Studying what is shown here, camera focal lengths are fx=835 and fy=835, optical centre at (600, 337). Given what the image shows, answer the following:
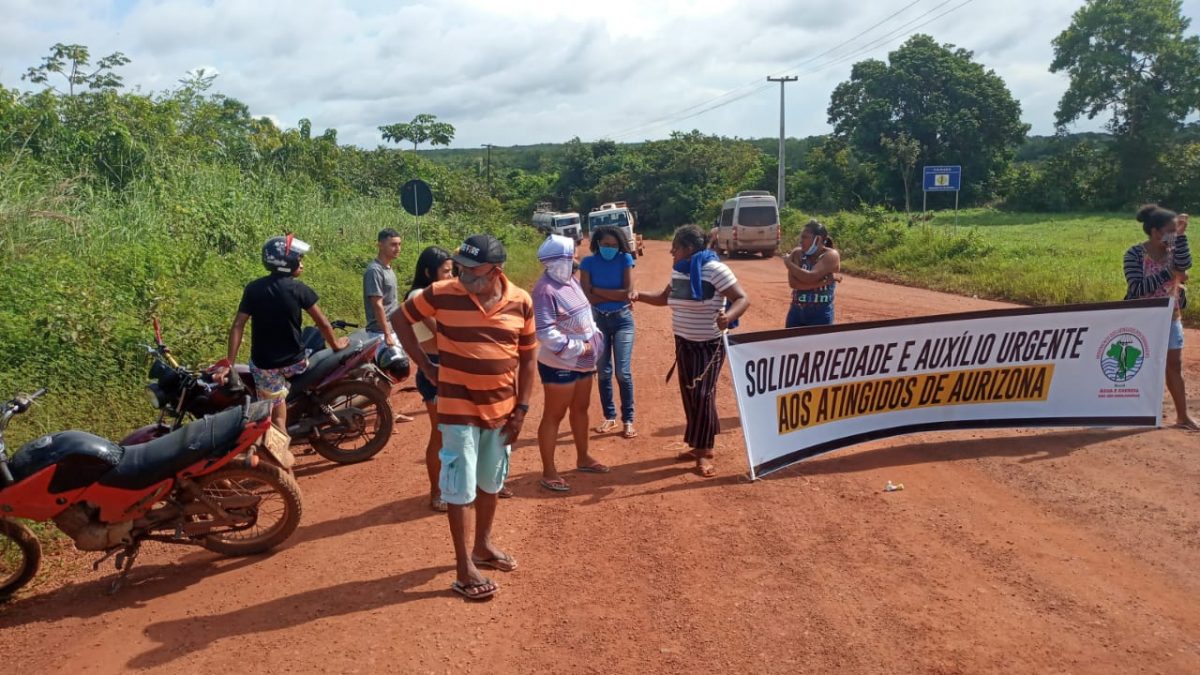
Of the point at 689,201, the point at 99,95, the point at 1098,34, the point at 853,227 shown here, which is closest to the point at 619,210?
the point at 853,227

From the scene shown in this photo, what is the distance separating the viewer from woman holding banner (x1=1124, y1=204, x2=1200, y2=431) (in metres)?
6.52

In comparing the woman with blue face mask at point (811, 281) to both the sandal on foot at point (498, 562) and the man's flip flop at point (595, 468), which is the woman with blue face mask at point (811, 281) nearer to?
the man's flip flop at point (595, 468)

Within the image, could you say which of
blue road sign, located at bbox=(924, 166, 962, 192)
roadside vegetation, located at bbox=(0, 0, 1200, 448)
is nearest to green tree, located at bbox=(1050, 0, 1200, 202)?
roadside vegetation, located at bbox=(0, 0, 1200, 448)

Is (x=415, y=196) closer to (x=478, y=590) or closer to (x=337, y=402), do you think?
(x=337, y=402)

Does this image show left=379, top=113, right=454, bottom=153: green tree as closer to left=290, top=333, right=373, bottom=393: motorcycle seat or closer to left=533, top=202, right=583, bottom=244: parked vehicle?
left=533, top=202, right=583, bottom=244: parked vehicle

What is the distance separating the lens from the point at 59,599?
4.45 metres

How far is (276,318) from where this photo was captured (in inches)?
221

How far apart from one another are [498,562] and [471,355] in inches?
48.2

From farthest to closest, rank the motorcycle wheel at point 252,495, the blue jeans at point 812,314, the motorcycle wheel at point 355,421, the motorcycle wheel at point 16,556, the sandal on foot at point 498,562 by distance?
1. the blue jeans at point 812,314
2. the motorcycle wheel at point 355,421
3. the motorcycle wheel at point 252,495
4. the sandal on foot at point 498,562
5. the motorcycle wheel at point 16,556

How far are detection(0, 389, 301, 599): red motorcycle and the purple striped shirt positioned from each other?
1.74 metres

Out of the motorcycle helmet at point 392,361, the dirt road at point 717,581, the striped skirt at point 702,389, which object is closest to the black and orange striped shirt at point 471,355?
the dirt road at point 717,581

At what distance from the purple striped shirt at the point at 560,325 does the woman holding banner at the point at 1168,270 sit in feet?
14.9

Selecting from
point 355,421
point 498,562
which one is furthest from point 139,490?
point 355,421

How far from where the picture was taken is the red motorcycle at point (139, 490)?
4.28 m
